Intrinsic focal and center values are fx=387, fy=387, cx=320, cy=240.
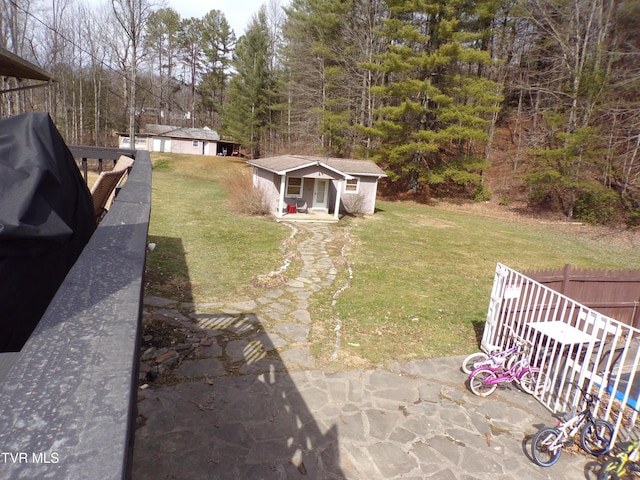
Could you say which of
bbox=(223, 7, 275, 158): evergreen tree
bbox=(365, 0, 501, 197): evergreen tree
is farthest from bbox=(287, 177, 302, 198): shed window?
bbox=(223, 7, 275, 158): evergreen tree

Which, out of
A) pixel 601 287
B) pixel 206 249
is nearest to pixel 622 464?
pixel 601 287

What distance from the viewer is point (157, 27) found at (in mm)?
43969

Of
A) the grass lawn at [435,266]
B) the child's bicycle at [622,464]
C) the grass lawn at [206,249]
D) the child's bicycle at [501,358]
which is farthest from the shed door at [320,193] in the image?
the child's bicycle at [622,464]

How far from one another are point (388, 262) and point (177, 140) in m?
37.5

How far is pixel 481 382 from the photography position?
486cm

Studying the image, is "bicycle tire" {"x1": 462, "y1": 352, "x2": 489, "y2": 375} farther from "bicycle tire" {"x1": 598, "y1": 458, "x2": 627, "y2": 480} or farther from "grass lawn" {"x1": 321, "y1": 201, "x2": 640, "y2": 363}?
"bicycle tire" {"x1": 598, "y1": 458, "x2": 627, "y2": 480}

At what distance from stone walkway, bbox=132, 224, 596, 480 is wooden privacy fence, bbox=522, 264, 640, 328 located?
2091 mm

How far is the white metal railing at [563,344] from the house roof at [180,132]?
41.8m

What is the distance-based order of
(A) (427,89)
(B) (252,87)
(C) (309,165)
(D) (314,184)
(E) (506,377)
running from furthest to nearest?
(B) (252,87)
(A) (427,89)
(D) (314,184)
(C) (309,165)
(E) (506,377)

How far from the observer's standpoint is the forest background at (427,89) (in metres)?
20.2

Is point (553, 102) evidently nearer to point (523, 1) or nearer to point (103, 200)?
point (523, 1)

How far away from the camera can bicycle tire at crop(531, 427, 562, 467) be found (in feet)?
12.2

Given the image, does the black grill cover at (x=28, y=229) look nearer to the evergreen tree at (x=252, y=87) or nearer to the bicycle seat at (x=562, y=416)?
the bicycle seat at (x=562, y=416)

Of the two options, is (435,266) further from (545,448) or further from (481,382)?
(545,448)
